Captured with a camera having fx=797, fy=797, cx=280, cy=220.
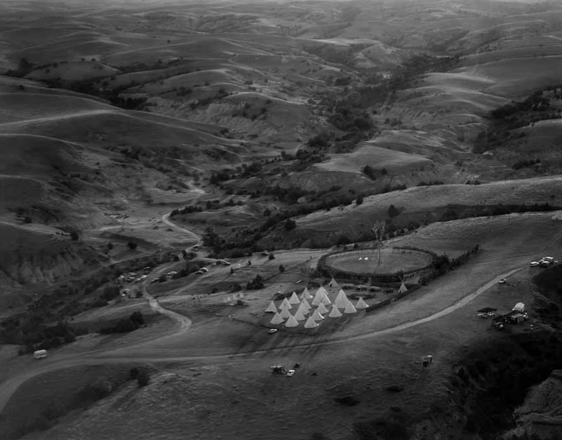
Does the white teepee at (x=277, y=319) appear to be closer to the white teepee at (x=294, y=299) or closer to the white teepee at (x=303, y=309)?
the white teepee at (x=303, y=309)

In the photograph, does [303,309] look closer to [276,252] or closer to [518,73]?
[276,252]

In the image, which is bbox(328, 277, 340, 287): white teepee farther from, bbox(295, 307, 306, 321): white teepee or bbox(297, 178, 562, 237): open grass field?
bbox(297, 178, 562, 237): open grass field

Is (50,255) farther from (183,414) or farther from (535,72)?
(535,72)

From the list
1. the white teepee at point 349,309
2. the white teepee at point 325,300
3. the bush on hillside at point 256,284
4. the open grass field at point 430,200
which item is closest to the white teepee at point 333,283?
the white teepee at point 325,300

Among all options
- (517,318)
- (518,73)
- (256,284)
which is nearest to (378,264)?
(256,284)

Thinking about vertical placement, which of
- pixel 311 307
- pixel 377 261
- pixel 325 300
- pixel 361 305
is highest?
pixel 325 300

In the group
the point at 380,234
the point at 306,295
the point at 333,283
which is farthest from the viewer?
the point at 380,234

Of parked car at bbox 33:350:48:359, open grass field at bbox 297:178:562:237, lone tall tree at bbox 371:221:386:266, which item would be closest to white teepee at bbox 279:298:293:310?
lone tall tree at bbox 371:221:386:266
